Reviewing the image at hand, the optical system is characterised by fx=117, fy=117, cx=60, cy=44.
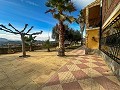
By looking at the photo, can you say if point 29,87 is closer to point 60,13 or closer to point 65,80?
point 65,80

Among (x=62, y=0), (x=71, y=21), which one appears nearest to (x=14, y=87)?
(x=71, y=21)

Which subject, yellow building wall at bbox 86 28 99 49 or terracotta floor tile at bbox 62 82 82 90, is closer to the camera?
terracotta floor tile at bbox 62 82 82 90

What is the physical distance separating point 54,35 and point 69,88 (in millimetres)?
26290

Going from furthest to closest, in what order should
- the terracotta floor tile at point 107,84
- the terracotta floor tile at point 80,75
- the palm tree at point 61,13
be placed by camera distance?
the palm tree at point 61,13 < the terracotta floor tile at point 80,75 < the terracotta floor tile at point 107,84

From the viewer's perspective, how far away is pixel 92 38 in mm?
13250

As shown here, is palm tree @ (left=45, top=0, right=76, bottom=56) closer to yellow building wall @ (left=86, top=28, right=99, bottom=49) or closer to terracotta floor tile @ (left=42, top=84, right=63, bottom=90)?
yellow building wall @ (left=86, top=28, right=99, bottom=49)

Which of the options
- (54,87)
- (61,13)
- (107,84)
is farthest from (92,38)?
(54,87)

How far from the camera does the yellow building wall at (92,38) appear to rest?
12916 millimetres

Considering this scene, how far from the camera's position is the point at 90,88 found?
13.0 feet

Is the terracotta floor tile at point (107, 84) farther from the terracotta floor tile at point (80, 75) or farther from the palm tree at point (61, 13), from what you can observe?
the palm tree at point (61, 13)

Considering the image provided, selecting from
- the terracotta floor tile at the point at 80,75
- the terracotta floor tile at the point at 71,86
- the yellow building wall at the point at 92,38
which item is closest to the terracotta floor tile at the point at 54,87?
the terracotta floor tile at the point at 71,86

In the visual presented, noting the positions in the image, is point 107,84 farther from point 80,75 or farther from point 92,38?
point 92,38

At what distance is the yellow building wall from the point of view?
12916 millimetres

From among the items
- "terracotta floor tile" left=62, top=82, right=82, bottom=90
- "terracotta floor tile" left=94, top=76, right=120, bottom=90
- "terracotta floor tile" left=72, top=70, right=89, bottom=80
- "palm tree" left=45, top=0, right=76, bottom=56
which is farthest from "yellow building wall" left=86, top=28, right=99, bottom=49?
"terracotta floor tile" left=62, top=82, right=82, bottom=90
